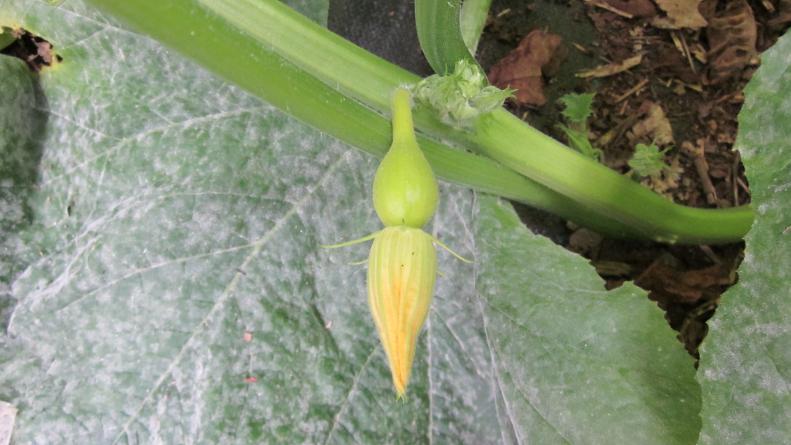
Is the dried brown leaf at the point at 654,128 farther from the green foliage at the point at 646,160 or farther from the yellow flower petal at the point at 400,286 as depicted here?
the yellow flower petal at the point at 400,286

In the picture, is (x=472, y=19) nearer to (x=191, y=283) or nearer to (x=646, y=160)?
(x=646, y=160)

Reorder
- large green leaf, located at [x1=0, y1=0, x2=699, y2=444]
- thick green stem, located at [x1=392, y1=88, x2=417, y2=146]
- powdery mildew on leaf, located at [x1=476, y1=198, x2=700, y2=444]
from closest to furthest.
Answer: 1. thick green stem, located at [x1=392, y1=88, x2=417, y2=146]
2. powdery mildew on leaf, located at [x1=476, y1=198, x2=700, y2=444]
3. large green leaf, located at [x1=0, y1=0, x2=699, y2=444]

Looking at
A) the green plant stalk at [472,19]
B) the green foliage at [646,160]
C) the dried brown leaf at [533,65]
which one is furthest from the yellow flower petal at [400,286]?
the dried brown leaf at [533,65]

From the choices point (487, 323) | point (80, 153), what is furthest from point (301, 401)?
point (80, 153)

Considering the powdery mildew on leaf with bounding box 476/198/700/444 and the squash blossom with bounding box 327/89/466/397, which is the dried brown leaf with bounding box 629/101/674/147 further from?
the squash blossom with bounding box 327/89/466/397

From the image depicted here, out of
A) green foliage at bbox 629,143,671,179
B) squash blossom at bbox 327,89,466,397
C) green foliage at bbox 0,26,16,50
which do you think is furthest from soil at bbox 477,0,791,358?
green foliage at bbox 0,26,16,50

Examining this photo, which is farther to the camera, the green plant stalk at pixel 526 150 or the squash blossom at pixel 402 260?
the green plant stalk at pixel 526 150

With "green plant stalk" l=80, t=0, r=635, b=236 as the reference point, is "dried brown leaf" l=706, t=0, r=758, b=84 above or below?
below

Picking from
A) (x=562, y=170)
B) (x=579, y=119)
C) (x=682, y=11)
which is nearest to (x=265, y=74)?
(x=562, y=170)
